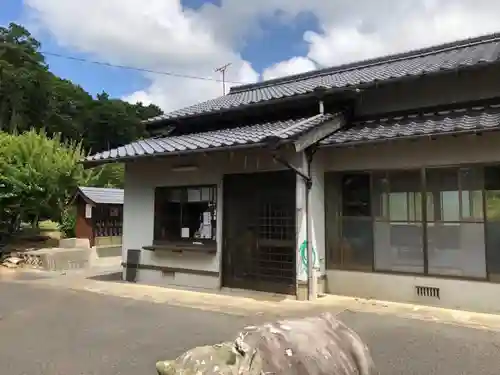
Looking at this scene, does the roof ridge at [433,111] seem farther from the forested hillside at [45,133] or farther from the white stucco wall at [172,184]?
the forested hillside at [45,133]

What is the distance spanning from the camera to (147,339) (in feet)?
20.0

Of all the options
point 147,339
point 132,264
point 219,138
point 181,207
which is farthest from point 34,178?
point 147,339

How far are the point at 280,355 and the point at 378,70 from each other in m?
10.8

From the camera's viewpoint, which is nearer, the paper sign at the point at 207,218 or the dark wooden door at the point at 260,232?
the dark wooden door at the point at 260,232

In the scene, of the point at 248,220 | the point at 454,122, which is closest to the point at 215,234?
the point at 248,220

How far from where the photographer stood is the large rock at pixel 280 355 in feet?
10.0

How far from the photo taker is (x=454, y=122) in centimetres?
785

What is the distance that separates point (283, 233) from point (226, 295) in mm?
1809

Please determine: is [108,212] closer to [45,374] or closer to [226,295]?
[226,295]

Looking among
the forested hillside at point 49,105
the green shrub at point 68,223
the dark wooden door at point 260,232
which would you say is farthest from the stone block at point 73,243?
the forested hillside at point 49,105

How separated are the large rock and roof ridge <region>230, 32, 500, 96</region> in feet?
36.8

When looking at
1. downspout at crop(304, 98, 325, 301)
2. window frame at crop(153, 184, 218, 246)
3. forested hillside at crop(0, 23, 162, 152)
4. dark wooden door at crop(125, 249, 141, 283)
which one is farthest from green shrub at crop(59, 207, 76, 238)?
downspout at crop(304, 98, 325, 301)

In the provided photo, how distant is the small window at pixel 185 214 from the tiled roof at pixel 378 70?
2.37 m

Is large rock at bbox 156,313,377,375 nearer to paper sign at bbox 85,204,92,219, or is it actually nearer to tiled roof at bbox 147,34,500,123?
tiled roof at bbox 147,34,500,123
